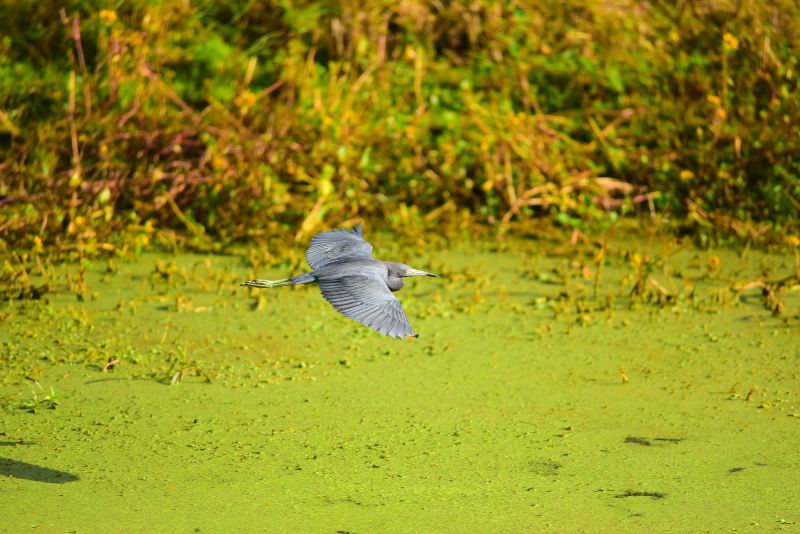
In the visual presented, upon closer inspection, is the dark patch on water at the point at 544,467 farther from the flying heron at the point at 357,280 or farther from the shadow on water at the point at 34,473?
the shadow on water at the point at 34,473

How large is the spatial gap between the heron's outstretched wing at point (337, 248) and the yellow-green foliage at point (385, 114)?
1263 millimetres

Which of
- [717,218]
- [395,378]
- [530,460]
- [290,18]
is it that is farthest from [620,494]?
[290,18]

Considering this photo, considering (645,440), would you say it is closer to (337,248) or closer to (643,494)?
(643,494)

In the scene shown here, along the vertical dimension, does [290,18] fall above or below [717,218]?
above

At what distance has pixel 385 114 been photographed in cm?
445

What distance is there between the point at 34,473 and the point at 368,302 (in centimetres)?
75

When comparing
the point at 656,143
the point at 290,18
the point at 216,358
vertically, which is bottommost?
the point at 216,358

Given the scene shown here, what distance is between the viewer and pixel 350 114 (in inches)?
167

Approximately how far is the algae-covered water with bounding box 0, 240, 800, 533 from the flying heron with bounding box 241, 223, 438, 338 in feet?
1.20

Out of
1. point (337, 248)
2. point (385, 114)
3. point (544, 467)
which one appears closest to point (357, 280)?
point (337, 248)

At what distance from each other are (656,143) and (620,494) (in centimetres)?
253

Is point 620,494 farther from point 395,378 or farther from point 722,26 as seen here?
point 722,26

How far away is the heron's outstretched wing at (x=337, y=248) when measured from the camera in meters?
2.55

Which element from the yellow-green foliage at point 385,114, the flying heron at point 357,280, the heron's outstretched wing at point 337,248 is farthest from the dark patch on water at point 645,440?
the yellow-green foliage at point 385,114
